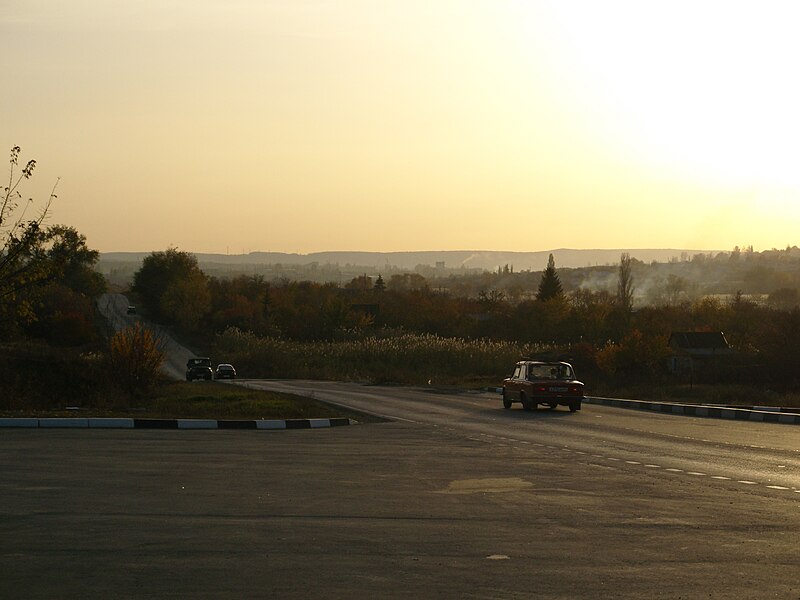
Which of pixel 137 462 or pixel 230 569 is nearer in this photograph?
pixel 230 569

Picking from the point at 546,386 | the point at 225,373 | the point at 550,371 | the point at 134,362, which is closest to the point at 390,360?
the point at 225,373

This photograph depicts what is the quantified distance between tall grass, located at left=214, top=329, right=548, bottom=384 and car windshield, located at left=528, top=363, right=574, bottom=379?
1021 inches

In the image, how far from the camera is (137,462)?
16.6 meters

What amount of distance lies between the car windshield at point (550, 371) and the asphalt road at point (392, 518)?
1180 centimetres

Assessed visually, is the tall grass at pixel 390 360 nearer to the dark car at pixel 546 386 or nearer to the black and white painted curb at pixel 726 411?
the black and white painted curb at pixel 726 411

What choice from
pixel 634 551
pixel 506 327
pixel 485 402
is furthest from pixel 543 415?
pixel 506 327

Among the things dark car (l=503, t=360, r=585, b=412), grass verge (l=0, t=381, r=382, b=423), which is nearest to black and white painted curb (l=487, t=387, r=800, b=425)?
dark car (l=503, t=360, r=585, b=412)

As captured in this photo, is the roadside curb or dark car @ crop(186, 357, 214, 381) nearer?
the roadside curb

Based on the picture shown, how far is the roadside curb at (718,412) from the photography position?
3014 centimetres

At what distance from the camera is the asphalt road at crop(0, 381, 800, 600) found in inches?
333

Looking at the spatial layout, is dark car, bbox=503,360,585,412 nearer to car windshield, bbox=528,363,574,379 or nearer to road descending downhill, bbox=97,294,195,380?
car windshield, bbox=528,363,574,379

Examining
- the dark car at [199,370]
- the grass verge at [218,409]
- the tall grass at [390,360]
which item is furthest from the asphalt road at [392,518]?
the dark car at [199,370]

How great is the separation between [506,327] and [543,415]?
7136 cm

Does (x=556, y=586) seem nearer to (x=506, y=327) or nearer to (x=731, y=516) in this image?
(x=731, y=516)
